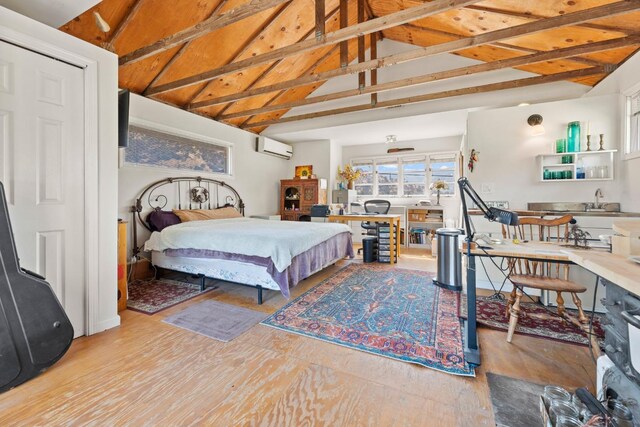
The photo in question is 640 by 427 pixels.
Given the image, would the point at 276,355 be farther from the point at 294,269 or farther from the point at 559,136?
the point at 559,136

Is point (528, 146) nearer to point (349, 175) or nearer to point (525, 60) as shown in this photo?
point (525, 60)

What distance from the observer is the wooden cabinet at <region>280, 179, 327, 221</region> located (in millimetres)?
6320

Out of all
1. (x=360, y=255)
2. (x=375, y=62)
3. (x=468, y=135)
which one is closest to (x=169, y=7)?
(x=375, y=62)

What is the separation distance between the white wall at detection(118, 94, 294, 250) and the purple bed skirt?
1.28 meters

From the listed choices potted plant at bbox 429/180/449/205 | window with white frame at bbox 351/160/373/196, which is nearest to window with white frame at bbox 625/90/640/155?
potted plant at bbox 429/180/449/205

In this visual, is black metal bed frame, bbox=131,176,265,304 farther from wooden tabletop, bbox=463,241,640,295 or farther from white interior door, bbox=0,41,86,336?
wooden tabletop, bbox=463,241,640,295

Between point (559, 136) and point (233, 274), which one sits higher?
point (559, 136)

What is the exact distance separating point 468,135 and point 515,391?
3.34 meters

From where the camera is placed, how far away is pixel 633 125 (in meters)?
2.99

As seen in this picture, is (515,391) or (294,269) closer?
(515,391)

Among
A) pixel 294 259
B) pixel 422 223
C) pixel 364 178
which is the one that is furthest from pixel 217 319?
pixel 364 178

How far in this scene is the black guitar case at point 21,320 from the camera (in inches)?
59.4

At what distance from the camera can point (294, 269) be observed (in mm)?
2885

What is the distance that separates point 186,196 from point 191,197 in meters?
0.08
